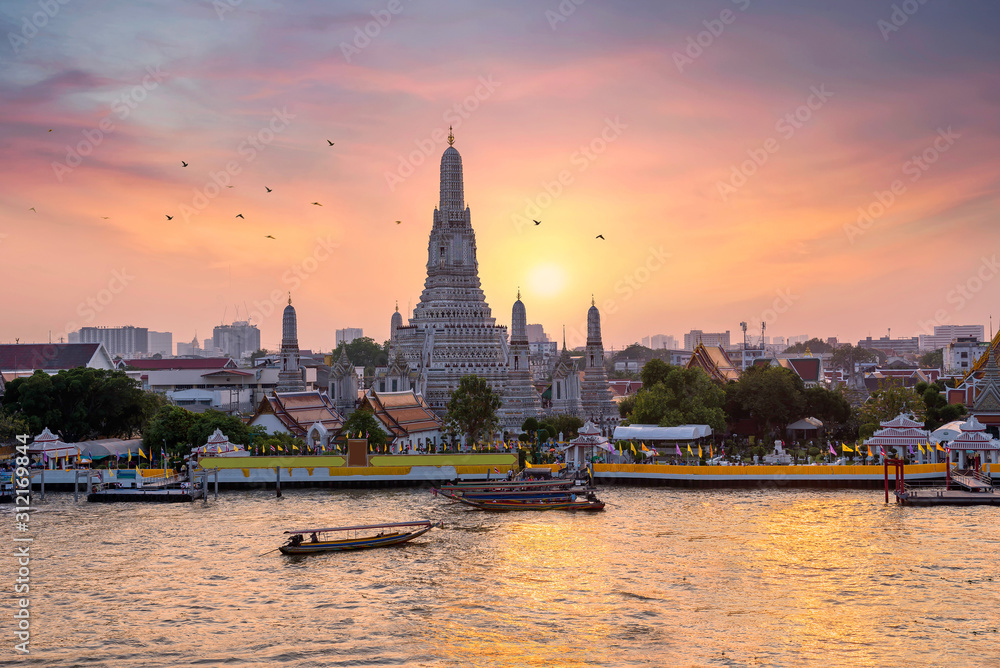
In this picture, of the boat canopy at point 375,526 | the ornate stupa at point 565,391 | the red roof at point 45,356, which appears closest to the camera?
the boat canopy at point 375,526

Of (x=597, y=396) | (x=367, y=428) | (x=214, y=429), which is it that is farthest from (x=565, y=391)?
(x=214, y=429)

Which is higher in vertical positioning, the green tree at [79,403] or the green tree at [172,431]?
the green tree at [79,403]

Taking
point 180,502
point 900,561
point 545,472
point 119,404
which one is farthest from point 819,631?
point 119,404

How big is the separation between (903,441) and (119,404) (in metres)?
52.7

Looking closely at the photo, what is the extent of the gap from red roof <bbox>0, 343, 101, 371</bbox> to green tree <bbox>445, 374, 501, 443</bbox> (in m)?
52.1

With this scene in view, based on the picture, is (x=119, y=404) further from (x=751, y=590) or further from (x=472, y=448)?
(x=751, y=590)

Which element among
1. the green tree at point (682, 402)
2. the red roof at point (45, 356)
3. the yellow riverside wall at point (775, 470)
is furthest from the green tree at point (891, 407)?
the red roof at point (45, 356)

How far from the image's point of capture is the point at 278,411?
255 ft

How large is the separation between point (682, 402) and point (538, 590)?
4560cm

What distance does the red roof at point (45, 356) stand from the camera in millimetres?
109625

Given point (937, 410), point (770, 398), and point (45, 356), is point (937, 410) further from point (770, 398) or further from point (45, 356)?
point (45, 356)

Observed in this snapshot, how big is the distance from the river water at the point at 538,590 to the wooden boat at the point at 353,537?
27.6 inches

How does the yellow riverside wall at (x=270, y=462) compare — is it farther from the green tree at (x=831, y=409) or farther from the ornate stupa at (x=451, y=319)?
the green tree at (x=831, y=409)

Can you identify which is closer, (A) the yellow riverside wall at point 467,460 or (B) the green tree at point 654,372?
(A) the yellow riverside wall at point 467,460
